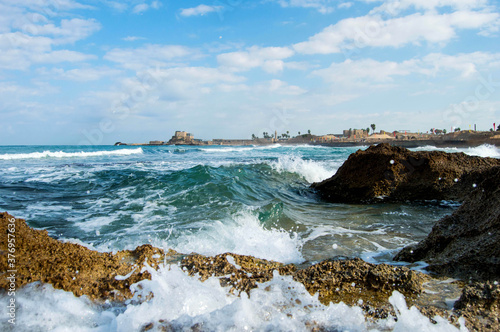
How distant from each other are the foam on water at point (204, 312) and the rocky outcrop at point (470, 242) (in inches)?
34.5

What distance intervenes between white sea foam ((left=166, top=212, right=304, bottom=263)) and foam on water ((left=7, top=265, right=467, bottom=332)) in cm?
129

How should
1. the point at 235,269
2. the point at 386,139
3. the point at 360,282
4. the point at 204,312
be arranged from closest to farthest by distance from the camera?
the point at 204,312 → the point at 360,282 → the point at 235,269 → the point at 386,139

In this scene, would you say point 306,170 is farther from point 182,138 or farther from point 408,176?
point 182,138

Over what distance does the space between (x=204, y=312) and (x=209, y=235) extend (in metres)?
2.58

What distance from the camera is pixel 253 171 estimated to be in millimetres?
12883

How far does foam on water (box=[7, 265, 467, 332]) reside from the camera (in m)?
1.88

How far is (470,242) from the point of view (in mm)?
2861

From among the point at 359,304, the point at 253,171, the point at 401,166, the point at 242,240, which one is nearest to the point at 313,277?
the point at 359,304

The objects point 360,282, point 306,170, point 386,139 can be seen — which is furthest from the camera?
point 386,139

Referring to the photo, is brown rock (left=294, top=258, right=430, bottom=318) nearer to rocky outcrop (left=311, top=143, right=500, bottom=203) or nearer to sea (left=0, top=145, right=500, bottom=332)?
sea (left=0, top=145, right=500, bottom=332)

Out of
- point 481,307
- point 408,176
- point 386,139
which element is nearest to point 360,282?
point 481,307

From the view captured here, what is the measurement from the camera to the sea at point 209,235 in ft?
6.51

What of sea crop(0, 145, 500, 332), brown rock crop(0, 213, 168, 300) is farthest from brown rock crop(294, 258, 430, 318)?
brown rock crop(0, 213, 168, 300)

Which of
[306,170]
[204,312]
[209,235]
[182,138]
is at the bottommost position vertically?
[209,235]
